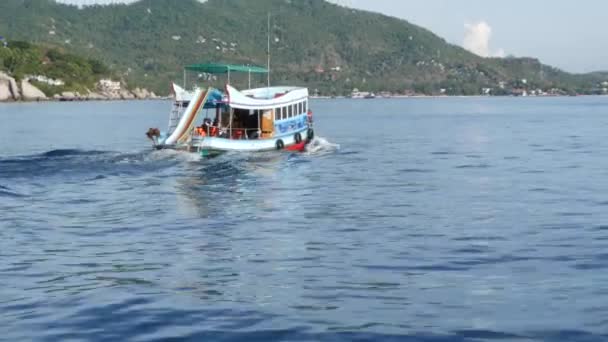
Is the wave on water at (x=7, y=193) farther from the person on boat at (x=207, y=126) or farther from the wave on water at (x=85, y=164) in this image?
the person on boat at (x=207, y=126)

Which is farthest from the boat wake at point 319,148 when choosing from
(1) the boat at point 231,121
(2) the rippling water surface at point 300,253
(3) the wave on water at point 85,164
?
(2) the rippling water surface at point 300,253

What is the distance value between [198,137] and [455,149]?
783 inches

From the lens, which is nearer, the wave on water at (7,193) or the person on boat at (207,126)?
the wave on water at (7,193)

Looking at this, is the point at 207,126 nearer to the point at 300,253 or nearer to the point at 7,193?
the point at 7,193

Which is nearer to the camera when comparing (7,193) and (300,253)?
(300,253)

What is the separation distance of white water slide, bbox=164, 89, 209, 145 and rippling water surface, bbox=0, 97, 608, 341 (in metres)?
4.36

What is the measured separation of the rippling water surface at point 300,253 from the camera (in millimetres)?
14375

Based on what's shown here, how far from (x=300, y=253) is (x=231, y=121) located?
93.6ft

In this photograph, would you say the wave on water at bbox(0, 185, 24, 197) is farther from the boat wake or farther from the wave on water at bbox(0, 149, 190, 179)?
the boat wake

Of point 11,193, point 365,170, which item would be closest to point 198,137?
point 365,170

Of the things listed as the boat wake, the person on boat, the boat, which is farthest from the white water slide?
the boat wake


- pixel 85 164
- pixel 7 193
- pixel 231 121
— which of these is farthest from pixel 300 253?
pixel 231 121

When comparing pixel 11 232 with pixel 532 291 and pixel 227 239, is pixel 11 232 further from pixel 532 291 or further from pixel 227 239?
pixel 532 291

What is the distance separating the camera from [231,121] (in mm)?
48406
